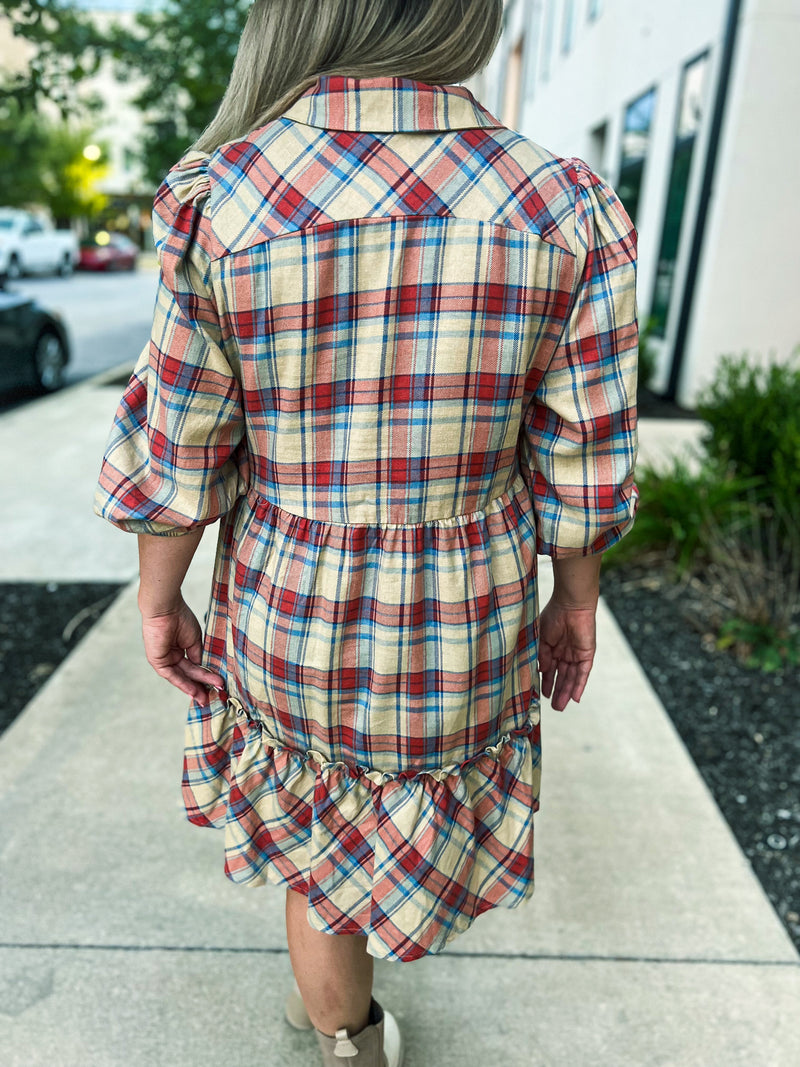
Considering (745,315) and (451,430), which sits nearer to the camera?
(451,430)

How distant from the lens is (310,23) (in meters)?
1.09

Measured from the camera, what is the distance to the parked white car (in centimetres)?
2238

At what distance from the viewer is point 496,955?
6.49 feet

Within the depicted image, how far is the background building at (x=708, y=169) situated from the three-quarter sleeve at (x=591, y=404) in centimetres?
525

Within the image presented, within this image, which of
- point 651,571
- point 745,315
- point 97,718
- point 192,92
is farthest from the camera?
point 192,92

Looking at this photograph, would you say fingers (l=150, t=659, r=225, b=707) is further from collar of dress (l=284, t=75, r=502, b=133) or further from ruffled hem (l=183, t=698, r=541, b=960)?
collar of dress (l=284, t=75, r=502, b=133)

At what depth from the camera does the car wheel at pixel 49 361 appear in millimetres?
7746


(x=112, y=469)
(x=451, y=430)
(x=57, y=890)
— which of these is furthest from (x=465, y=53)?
(x=57, y=890)

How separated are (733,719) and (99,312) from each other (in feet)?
51.3

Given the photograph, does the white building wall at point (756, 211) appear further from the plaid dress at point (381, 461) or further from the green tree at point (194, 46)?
the plaid dress at point (381, 461)

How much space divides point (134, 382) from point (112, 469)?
0.13 metres

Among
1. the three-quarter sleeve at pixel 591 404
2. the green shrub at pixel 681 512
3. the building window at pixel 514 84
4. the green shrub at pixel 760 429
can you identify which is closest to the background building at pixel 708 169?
the green shrub at pixel 760 429

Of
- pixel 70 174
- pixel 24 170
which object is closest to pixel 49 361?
pixel 24 170

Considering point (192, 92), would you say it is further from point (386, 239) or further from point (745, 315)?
point (386, 239)
